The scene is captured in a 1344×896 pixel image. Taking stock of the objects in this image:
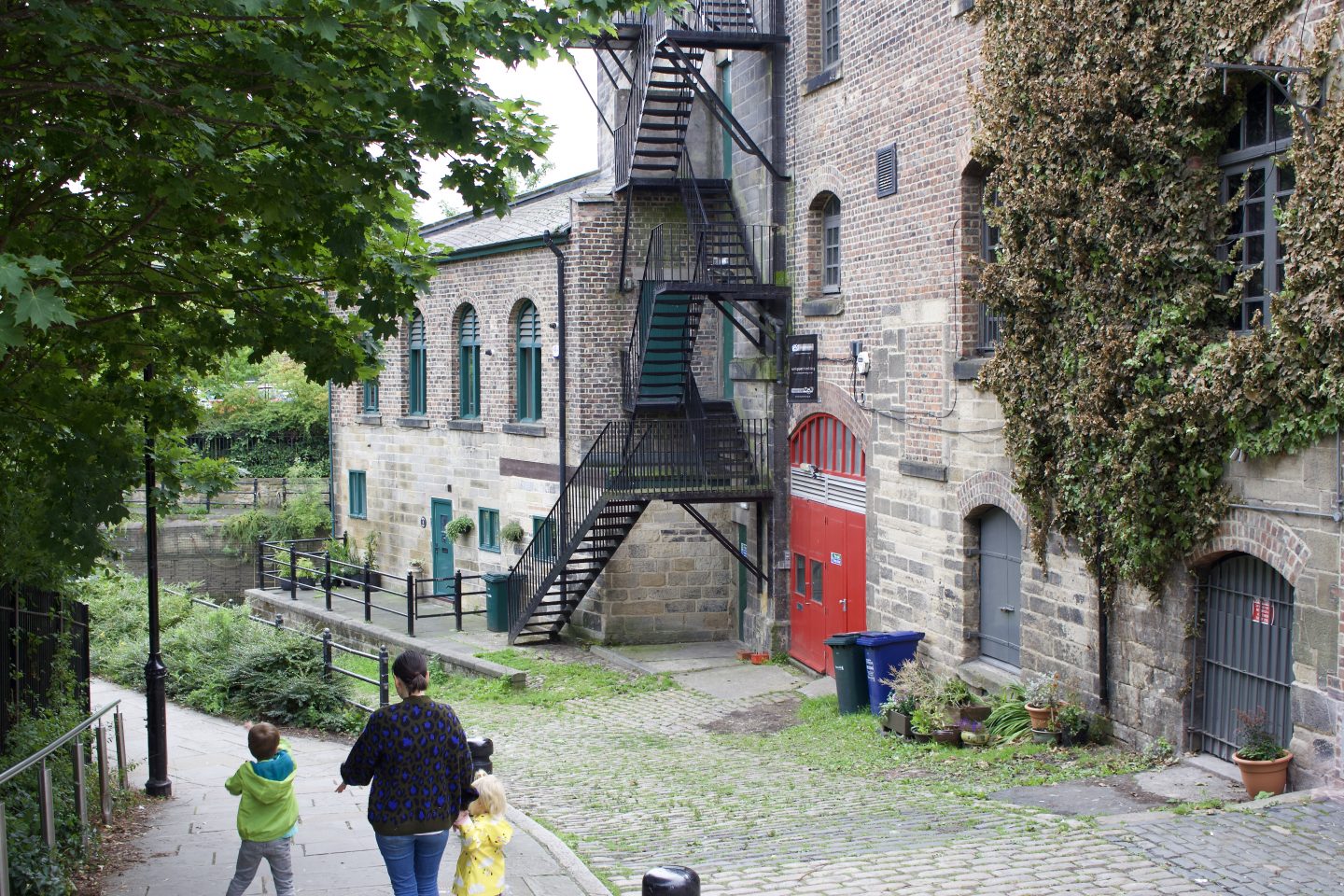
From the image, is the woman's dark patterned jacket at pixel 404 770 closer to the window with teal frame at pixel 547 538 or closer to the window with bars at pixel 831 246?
the window with bars at pixel 831 246

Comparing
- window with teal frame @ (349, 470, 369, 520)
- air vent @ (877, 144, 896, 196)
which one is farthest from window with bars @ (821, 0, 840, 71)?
window with teal frame @ (349, 470, 369, 520)

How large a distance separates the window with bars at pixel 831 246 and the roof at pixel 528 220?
5178 mm

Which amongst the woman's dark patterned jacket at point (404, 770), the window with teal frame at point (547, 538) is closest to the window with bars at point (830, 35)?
the window with teal frame at point (547, 538)

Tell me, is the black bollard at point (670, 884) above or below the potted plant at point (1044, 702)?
above

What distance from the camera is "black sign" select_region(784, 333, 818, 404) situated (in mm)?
17141

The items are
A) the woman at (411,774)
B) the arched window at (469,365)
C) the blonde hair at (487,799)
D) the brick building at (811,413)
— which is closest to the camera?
the woman at (411,774)

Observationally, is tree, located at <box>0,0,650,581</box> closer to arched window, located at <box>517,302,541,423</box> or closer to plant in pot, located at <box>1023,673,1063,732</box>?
plant in pot, located at <box>1023,673,1063,732</box>

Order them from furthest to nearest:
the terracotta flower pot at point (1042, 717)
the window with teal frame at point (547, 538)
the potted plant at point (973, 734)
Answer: the window with teal frame at point (547, 538) → the potted plant at point (973, 734) → the terracotta flower pot at point (1042, 717)

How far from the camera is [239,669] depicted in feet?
48.5

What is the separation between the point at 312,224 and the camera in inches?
328

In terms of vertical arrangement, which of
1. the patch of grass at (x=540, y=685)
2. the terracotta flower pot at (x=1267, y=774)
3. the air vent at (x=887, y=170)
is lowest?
the patch of grass at (x=540, y=685)

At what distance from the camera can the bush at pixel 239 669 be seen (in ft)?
46.4

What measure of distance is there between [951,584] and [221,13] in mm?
9818

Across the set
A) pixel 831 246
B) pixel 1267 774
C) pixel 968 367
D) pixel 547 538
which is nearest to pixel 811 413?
pixel 831 246
